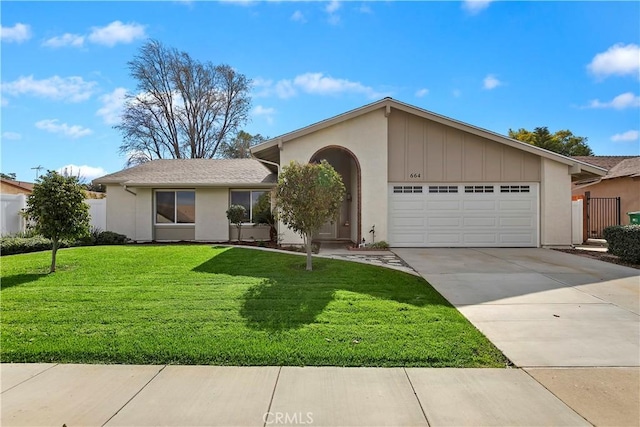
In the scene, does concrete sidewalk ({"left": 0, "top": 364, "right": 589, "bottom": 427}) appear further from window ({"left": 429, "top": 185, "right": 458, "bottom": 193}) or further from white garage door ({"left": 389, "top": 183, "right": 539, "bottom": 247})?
window ({"left": 429, "top": 185, "right": 458, "bottom": 193})

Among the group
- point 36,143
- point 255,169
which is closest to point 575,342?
point 255,169

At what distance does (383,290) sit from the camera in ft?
22.4

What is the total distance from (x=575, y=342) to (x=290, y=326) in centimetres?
369

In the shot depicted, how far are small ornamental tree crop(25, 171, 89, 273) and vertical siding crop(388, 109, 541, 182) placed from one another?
32.1ft

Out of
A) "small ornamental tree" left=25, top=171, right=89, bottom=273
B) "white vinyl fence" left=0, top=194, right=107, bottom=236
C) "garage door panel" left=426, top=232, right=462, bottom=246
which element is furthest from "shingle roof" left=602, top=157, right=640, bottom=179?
"white vinyl fence" left=0, top=194, right=107, bottom=236

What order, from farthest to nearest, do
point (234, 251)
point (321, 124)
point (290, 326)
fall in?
point (321, 124), point (234, 251), point (290, 326)

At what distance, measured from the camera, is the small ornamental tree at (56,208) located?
27.1 ft

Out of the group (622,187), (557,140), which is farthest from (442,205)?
(557,140)

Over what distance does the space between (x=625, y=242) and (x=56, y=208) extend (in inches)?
590

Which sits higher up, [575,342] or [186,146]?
[186,146]

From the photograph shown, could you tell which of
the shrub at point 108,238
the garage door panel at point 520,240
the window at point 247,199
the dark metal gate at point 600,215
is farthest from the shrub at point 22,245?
the dark metal gate at point 600,215

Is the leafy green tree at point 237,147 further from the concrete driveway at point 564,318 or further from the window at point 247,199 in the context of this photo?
the concrete driveway at point 564,318

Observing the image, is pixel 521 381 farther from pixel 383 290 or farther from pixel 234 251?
pixel 234 251

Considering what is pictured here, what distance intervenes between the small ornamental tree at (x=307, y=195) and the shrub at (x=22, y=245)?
9.90m
